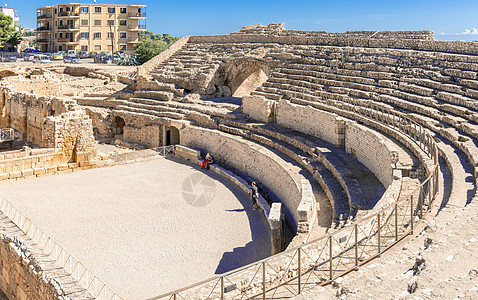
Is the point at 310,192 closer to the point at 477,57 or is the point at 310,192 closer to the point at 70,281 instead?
the point at 70,281

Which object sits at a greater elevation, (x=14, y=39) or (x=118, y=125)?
(x=14, y=39)

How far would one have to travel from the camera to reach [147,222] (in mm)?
14445

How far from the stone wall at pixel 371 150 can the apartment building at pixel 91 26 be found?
40902 mm

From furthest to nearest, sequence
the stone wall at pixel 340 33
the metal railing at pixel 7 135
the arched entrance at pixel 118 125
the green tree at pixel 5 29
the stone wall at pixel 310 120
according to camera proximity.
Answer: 1. the green tree at pixel 5 29
2. the arched entrance at pixel 118 125
3. the stone wall at pixel 340 33
4. the metal railing at pixel 7 135
5. the stone wall at pixel 310 120

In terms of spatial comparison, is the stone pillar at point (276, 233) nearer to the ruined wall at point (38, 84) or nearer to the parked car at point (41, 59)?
the ruined wall at point (38, 84)

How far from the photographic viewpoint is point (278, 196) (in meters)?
16.6

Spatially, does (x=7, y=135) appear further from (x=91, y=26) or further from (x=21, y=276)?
(x=91, y=26)

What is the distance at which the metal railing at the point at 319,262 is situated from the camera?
7391 millimetres

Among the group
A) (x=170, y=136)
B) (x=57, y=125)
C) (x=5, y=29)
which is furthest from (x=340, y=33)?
(x=5, y=29)

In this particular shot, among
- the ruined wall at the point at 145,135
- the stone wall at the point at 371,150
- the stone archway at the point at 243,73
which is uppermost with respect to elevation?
the stone archway at the point at 243,73

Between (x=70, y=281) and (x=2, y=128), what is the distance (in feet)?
51.0

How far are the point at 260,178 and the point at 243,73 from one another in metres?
12.0

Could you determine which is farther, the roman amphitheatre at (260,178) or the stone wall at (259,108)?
the stone wall at (259,108)

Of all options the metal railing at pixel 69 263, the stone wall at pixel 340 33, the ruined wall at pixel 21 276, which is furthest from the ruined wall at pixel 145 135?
the ruined wall at pixel 21 276
